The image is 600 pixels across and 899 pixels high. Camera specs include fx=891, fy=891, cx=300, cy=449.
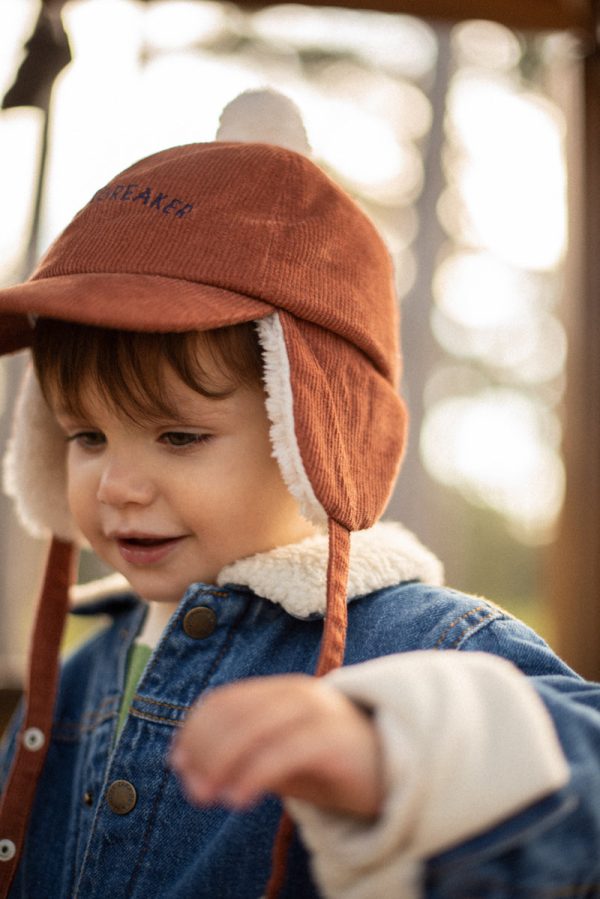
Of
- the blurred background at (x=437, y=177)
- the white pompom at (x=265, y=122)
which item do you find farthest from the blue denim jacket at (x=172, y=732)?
the blurred background at (x=437, y=177)

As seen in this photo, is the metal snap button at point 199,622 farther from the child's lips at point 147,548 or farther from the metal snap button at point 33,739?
the metal snap button at point 33,739

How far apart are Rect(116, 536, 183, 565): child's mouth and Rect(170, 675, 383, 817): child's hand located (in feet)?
1.42

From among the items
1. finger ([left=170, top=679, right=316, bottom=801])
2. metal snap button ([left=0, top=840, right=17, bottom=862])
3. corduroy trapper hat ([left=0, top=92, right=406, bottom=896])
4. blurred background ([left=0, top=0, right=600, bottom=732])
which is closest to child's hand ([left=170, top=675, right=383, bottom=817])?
finger ([left=170, top=679, right=316, bottom=801])

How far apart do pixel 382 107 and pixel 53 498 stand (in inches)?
80.2

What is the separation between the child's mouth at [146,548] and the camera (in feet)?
3.05

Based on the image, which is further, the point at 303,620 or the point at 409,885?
the point at 303,620

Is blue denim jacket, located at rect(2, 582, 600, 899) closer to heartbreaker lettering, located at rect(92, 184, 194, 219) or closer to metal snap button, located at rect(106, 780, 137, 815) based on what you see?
metal snap button, located at rect(106, 780, 137, 815)

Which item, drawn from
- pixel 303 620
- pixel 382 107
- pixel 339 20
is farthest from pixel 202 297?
pixel 382 107

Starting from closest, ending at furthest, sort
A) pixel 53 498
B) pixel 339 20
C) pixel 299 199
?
pixel 299 199
pixel 53 498
pixel 339 20

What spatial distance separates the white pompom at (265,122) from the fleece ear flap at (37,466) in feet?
1.28

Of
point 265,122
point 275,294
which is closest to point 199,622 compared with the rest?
point 275,294

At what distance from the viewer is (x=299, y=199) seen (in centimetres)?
94

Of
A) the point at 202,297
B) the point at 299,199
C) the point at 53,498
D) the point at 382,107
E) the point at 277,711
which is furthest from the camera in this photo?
the point at 382,107

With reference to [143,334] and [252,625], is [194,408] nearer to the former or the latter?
[143,334]
